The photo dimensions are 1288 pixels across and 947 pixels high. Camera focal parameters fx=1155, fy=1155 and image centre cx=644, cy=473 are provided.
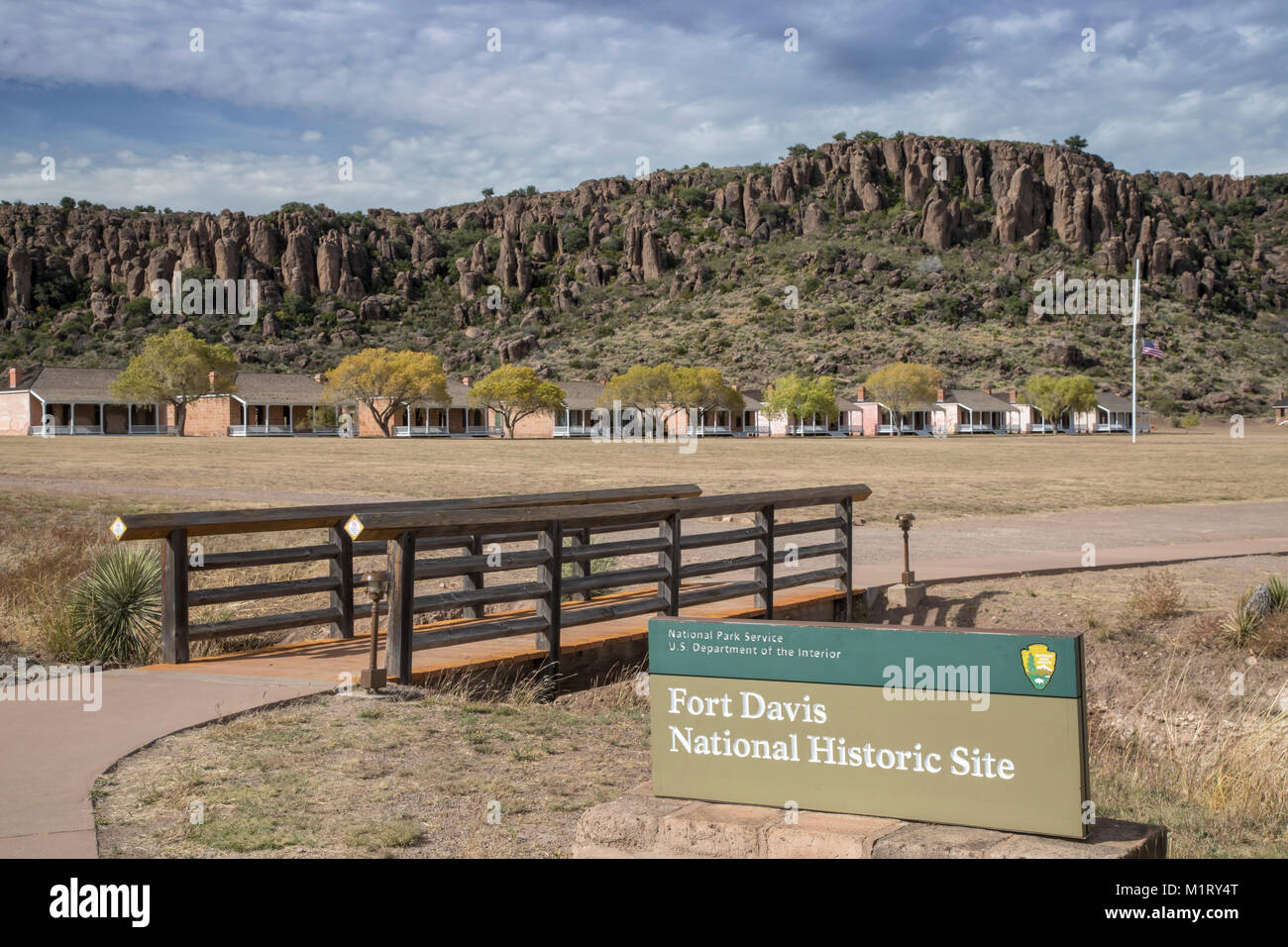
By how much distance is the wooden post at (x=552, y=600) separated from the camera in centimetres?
917

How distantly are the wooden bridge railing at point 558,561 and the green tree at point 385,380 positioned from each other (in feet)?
265

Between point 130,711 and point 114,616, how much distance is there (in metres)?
2.98

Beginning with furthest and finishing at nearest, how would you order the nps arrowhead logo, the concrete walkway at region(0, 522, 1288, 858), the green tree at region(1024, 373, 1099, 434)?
Answer: the green tree at region(1024, 373, 1099, 434), the concrete walkway at region(0, 522, 1288, 858), the nps arrowhead logo

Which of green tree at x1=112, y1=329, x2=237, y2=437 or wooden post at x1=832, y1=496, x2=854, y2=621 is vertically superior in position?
green tree at x1=112, y1=329, x2=237, y2=437

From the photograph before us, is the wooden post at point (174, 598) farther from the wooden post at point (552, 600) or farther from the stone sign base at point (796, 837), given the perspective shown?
the stone sign base at point (796, 837)

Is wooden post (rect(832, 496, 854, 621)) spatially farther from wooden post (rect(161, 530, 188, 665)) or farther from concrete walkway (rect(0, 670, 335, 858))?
wooden post (rect(161, 530, 188, 665))

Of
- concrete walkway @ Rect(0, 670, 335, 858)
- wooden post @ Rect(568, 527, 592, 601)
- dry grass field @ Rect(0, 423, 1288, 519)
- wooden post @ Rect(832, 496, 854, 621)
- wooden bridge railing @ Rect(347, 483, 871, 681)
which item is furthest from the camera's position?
dry grass field @ Rect(0, 423, 1288, 519)

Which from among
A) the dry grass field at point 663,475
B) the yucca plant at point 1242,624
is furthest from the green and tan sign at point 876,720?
the dry grass field at point 663,475

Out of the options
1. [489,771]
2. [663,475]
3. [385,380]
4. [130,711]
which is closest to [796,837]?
[489,771]

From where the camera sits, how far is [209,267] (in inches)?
6969

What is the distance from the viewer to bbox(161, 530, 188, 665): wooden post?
852cm

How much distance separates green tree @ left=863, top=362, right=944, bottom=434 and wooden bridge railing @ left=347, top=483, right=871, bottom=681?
101 meters

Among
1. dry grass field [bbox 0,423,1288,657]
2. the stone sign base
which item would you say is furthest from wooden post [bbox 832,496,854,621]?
the stone sign base
